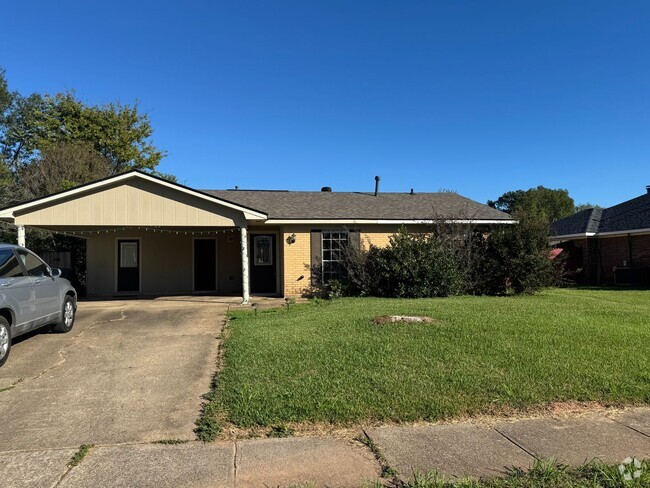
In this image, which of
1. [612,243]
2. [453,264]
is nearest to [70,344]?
[453,264]

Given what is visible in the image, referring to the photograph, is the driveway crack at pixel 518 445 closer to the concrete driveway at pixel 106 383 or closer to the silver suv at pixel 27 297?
the concrete driveway at pixel 106 383

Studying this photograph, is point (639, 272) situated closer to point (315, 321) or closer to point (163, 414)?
point (315, 321)

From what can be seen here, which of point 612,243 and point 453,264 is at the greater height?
point 612,243

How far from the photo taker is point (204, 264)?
17109 millimetres

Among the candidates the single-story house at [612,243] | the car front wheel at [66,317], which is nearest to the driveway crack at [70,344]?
the car front wheel at [66,317]

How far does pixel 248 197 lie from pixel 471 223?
8.04m

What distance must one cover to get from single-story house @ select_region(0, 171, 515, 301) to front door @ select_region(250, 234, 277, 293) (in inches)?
1.4

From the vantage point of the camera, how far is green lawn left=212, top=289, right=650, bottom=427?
4.57 meters

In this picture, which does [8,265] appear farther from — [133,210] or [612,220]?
[612,220]

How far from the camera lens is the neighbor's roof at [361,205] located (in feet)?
49.3

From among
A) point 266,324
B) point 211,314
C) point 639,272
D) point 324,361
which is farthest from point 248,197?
point 639,272

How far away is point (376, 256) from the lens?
13.9 m

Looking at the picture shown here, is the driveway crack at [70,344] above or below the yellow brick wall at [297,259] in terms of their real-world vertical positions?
below

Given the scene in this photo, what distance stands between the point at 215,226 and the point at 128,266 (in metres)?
5.62
